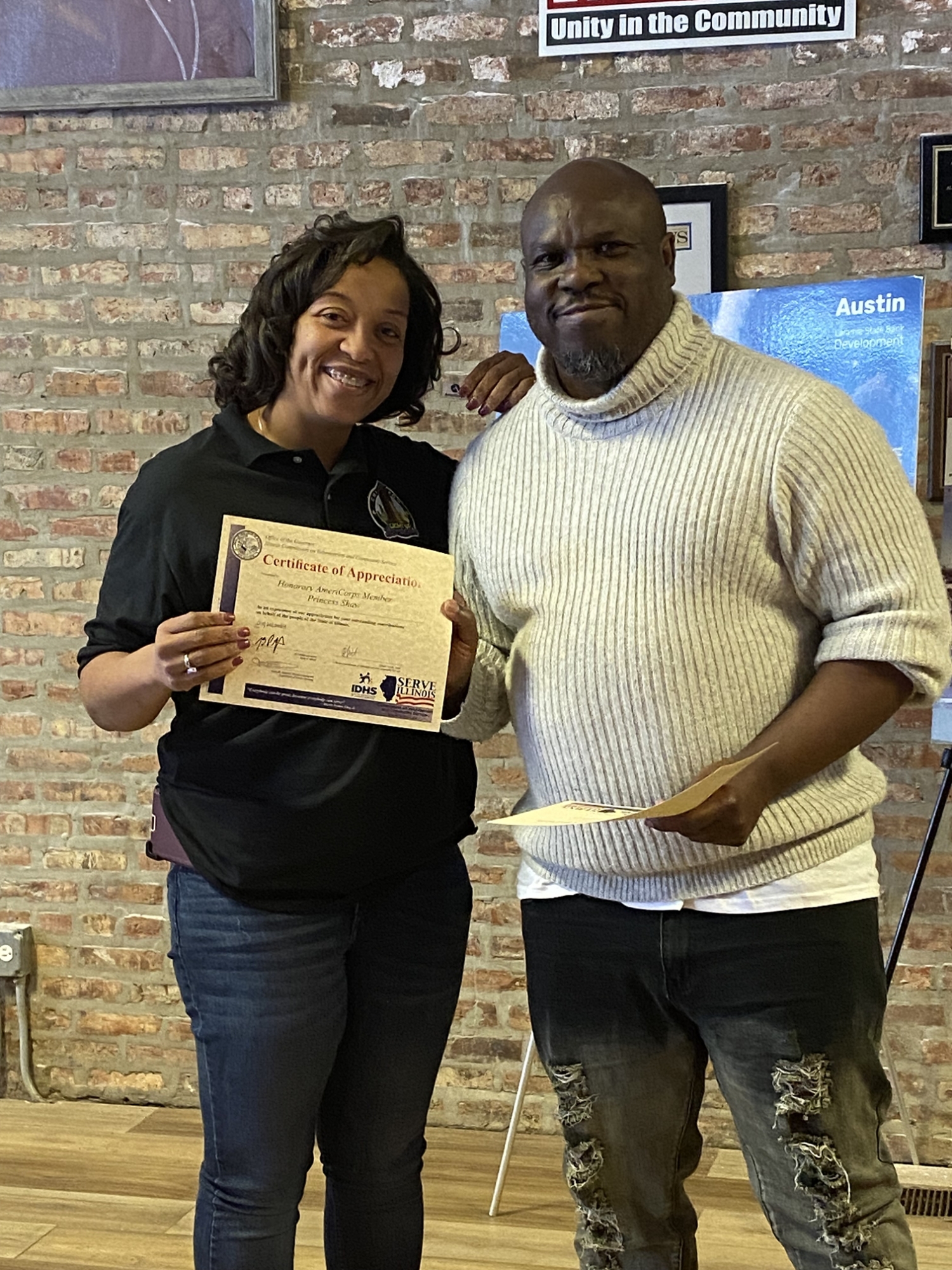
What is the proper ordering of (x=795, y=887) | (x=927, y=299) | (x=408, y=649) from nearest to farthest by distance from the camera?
(x=795, y=887) → (x=408, y=649) → (x=927, y=299)

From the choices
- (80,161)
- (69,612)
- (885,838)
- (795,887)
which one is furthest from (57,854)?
(795,887)

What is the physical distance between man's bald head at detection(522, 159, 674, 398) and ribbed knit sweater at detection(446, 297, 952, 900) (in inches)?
A: 1.3

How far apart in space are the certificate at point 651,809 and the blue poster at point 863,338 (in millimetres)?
1528

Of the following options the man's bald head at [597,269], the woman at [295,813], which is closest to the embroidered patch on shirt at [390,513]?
the woman at [295,813]

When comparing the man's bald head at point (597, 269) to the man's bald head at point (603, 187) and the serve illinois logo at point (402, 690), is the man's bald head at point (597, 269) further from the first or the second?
the serve illinois logo at point (402, 690)

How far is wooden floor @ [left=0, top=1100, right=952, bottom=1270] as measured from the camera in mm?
2586

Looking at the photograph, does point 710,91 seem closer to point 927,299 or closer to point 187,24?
point 927,299

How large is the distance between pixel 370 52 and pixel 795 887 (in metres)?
2.35

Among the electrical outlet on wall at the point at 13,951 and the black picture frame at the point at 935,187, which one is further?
the electrical outlet on wall at the point at 13,951

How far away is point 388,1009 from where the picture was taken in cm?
175

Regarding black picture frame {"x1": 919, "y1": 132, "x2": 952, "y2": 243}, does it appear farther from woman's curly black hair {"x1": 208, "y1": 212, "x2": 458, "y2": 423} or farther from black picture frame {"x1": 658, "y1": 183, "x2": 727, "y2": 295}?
woman's curly black hair {"x1": 208, "y1": 212, "x2": 458, "y2": 423}

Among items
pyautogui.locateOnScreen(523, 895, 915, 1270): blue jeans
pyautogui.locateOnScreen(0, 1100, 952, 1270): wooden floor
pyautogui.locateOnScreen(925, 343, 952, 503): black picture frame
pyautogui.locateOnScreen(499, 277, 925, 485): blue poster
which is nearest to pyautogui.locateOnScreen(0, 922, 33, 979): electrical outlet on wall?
pyautogui.locateOnScreen(0, 1100, 952, 1270): wooden floor

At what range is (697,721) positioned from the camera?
1.51 m

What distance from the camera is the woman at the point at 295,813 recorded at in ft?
5.43
